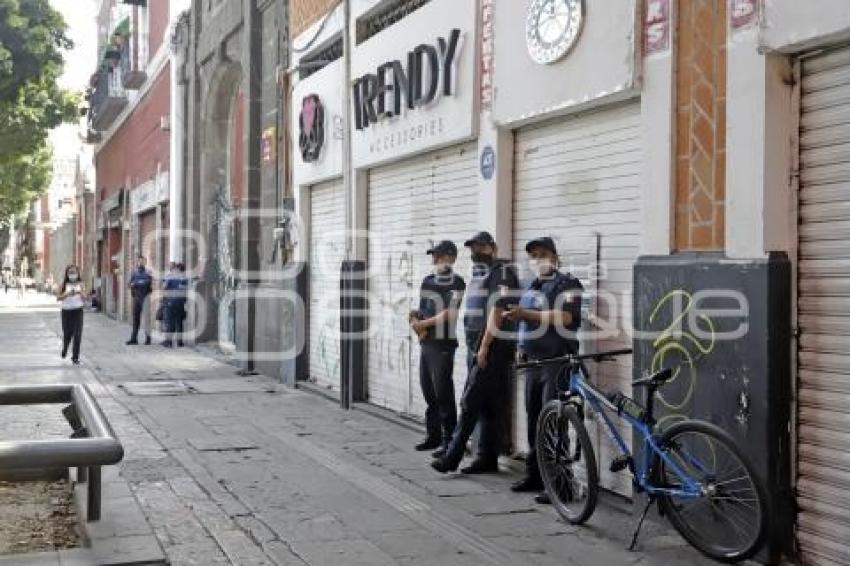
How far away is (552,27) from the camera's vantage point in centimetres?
712

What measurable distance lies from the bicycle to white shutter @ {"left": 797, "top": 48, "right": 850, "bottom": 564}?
1.16ft

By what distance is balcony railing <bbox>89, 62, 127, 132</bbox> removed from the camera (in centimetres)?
2897

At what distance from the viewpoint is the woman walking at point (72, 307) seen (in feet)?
49.9

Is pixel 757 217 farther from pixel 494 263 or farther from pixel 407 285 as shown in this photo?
pixel 407 285

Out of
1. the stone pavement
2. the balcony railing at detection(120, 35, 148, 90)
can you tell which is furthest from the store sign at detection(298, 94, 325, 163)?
the balcony railing at detection(120, 35, 148, 90)

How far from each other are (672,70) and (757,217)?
1204mm

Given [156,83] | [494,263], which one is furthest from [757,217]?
[156,83]

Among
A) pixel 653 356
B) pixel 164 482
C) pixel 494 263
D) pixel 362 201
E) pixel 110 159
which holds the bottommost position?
pixel 164 482

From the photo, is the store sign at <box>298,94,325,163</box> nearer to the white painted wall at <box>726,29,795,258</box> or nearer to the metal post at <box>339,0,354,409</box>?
the metal post at <box>339,0,354,409</box>

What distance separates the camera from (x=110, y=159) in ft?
108

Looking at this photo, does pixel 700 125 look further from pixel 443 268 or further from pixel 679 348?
pixel 443 268

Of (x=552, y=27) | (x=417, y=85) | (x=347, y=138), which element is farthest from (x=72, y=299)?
(x=552, y=27)

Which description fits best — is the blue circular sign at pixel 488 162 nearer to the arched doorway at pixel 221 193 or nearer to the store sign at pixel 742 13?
the store sign at pixel 742 13

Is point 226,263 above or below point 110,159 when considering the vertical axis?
below
